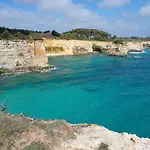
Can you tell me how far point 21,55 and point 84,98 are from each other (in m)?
25.5

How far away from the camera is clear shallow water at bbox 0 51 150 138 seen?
29.2 m

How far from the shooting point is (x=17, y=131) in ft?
53.7

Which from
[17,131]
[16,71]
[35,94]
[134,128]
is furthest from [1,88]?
[17,131]

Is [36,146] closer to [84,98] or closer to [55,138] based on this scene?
[55,138]

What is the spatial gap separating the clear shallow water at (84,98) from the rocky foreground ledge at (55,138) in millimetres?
8170

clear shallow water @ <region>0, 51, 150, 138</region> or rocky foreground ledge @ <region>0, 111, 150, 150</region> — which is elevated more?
rocky foreground ledge @ <region>0, 111, 150, 150</region>

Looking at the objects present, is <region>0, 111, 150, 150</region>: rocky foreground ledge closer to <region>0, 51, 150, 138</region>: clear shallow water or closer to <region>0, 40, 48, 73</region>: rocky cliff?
<region>0, 51, 150, 138</region>: clear shallow water

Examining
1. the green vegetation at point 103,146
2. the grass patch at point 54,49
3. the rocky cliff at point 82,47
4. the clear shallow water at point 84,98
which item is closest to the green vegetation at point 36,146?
the green vegetation at point 103,146

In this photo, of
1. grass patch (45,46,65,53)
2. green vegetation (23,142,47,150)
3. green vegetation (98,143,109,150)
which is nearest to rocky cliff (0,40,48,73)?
grass patch (45,46,65,53)

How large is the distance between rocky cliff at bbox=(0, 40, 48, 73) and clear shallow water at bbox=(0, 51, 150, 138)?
4.95 metres

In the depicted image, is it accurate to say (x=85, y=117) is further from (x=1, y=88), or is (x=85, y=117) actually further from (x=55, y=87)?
(x=1, y=88)

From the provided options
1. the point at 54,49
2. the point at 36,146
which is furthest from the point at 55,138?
the point at 54,49

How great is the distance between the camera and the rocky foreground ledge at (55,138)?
1574cm

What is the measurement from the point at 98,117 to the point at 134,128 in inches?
173
